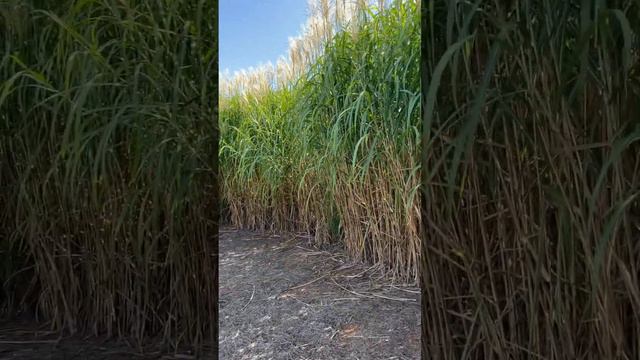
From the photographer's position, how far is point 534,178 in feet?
1.74

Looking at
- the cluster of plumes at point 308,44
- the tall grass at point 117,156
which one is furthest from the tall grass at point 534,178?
the cluster of plumes at point 308,44

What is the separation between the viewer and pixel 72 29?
0.81 meters

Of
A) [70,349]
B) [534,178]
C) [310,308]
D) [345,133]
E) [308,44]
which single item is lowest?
[310,308]

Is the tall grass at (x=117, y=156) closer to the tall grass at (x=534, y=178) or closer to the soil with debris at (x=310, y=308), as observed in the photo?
the tall grass at (x=534, y=178)

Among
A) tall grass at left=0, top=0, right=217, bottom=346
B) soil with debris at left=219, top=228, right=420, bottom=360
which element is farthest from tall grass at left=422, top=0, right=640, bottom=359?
soil with debris at left=219, top=228, right=420, bottom=360

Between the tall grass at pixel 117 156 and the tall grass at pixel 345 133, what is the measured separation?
82 centimetres

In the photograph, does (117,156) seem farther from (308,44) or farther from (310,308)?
(308,44)

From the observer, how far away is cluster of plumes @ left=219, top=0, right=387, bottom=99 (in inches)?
63.9

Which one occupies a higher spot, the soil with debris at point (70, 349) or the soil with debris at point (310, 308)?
the soil with debris at point (70, 349)

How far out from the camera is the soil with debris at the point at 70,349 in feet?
2.67

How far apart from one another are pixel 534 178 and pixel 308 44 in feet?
4.44

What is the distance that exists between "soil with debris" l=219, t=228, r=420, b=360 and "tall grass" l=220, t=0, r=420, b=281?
0.29ft

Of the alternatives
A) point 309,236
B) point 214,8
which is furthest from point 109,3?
point 309,236

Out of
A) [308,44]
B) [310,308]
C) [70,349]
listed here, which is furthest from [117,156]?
[308,44]
